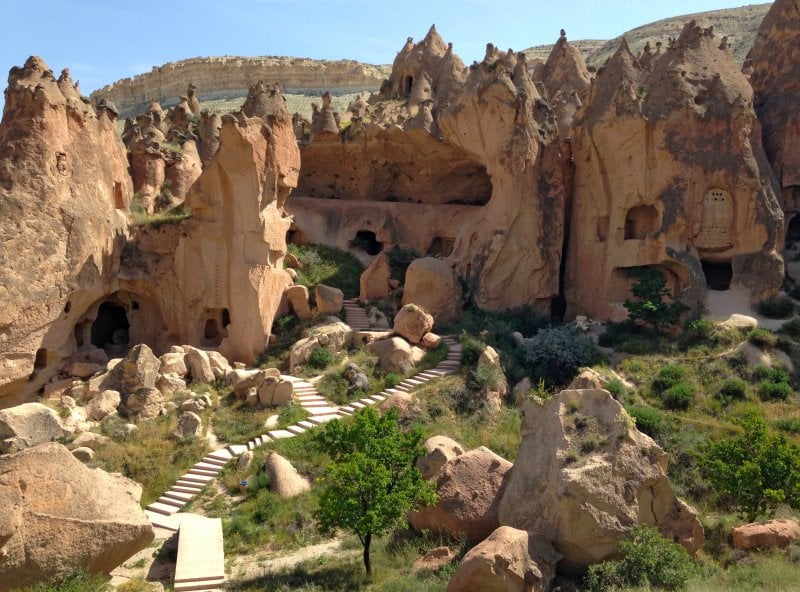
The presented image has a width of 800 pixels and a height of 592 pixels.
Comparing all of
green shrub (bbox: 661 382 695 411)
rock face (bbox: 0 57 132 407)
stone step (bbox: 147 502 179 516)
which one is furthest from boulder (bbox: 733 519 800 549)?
rock face (bbox: 0 57 132 407)

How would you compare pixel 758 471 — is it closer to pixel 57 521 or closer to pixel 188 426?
pixel 57 521

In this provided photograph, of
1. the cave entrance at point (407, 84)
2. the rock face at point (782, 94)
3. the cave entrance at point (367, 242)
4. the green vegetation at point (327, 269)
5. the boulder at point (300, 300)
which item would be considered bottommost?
the boulder at point (300, 300)

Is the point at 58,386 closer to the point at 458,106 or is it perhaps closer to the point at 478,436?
the point at 478,436

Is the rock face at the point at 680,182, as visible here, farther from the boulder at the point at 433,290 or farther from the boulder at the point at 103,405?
the boulder at the point at 103,405

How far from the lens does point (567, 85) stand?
35.2 meters

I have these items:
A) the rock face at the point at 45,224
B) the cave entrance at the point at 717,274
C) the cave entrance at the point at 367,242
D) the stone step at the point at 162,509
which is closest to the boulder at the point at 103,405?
the rock face at the point at 45,224

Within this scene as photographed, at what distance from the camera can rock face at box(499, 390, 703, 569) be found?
423 inches

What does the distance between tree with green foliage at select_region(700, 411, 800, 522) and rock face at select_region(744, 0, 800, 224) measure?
1624 cm

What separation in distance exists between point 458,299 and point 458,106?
7865mm

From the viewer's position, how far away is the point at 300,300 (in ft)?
82.6

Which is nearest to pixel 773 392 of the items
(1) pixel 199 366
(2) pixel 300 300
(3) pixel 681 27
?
(2) pixel 300 300

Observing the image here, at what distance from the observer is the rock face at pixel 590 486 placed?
10.7 m

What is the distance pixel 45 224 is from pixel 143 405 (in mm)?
6142

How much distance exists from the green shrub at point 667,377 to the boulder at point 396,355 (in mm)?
7054
